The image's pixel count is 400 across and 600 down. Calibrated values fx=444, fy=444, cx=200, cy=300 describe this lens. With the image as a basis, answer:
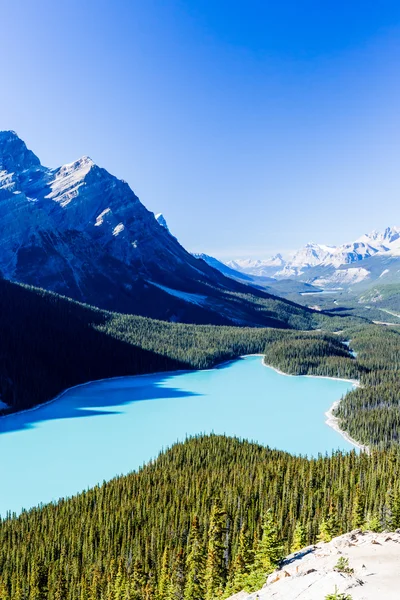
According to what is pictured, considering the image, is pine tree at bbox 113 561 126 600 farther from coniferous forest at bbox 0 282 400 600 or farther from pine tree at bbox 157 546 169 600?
pine tree at bbox 157 546 169 600

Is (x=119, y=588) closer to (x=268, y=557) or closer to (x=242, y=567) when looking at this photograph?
(x=242, y=567)

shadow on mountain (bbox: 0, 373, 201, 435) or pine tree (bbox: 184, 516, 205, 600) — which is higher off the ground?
pine tree (bbox: 184, 516, 205, 600)

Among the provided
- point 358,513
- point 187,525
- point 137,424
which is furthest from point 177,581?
point 137,424

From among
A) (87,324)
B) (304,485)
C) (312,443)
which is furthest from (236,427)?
(87,324)

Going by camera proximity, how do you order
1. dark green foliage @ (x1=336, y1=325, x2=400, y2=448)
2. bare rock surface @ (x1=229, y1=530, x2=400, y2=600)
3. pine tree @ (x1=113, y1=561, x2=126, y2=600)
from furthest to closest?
dark green foliage @ (x1=336, y1=325, x2=400, y2=448)
pine tree @ (x1=113, y1=561, x2=126, y2=600)
bare rock surface @ (x1=229, y1=530, x2=400, y2=600)

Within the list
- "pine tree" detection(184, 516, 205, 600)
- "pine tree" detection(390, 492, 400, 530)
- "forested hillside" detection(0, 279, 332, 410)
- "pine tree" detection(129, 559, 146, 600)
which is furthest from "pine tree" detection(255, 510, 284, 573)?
"forested hillside" detection(0, 279, 332, 410)

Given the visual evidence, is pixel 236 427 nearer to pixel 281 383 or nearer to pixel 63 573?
pixel 281 383

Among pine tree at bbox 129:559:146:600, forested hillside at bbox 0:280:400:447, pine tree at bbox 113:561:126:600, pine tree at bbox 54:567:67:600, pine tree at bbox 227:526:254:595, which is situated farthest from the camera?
forested hillside at bbox 0:280:400:447
